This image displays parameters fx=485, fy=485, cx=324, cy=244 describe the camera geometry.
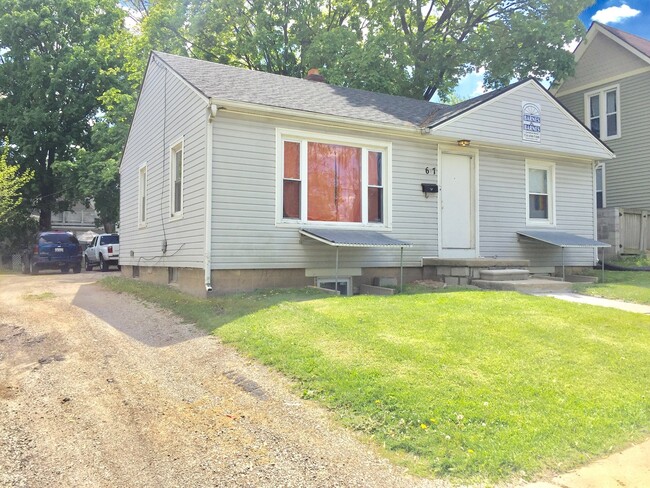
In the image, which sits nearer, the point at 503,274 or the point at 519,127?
the point at 503,274

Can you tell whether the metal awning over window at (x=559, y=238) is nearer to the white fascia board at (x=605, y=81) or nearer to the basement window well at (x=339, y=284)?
the basement window well at (x=339, y=284)

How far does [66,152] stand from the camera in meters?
27.2

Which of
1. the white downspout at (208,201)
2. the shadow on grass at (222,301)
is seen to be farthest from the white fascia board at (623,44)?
the white downspout at (208,201)

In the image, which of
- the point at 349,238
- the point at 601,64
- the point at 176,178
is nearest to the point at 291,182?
the point at 349,238

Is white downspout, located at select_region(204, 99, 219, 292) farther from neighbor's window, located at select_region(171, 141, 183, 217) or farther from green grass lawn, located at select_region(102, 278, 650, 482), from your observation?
neighbor's window, located at select_region(171, 141, 183, 217)

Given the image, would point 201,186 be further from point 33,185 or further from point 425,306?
point 33,185

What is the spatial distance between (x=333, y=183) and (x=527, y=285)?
4375 millimetres

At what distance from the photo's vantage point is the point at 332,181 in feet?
32.4

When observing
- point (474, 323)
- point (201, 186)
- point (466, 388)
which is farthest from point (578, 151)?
point (466, 388)

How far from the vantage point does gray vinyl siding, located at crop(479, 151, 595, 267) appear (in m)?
11.5

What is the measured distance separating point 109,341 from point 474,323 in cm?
469

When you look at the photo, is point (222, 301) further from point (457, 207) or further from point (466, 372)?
point (457, 207)

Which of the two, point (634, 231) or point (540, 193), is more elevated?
point (540, 193)

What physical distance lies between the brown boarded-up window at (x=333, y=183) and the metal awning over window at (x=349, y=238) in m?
0.40
